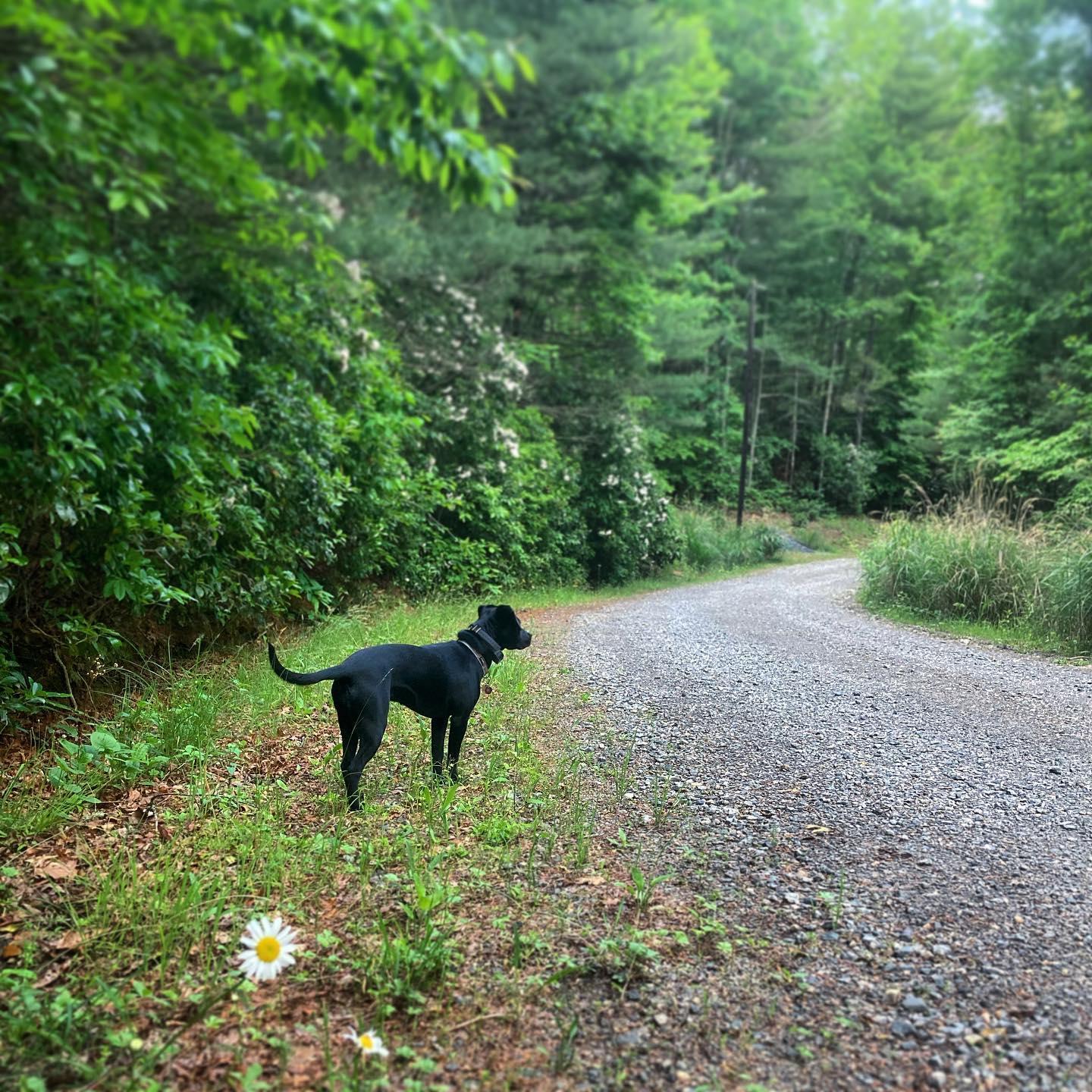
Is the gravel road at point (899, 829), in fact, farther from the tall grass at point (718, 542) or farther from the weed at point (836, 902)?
the tall grass at point (718, 542)

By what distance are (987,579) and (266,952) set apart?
839 centimetres

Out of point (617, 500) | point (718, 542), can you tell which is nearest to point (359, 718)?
point (617, 500)

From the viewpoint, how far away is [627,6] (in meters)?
2.71

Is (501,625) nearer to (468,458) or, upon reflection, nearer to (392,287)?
(392,287)

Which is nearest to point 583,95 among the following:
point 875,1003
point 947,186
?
point 875,1003

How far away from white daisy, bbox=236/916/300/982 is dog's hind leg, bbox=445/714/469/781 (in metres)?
A: 1.25

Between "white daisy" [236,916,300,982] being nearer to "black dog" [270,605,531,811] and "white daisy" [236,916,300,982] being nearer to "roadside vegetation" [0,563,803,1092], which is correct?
"roadside vegetation" [0,563,803,1092]

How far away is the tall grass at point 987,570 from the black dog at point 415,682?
602 cm

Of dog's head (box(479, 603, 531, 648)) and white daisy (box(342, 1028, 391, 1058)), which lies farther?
dog's head (box(479, 603, 531, 648))

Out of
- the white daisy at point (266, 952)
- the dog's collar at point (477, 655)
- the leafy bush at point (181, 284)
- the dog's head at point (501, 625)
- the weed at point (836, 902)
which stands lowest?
the weed at point (836, 902)

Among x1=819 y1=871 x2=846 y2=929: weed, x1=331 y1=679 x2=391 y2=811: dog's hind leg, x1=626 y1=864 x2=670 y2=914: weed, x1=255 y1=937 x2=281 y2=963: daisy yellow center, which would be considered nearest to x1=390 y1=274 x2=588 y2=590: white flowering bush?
x1=331 y1=679 x2=391 y2=811: dog's hind leg

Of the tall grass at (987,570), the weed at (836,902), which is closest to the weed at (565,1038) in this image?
the weed at (836,902)

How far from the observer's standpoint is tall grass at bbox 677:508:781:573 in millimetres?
16516

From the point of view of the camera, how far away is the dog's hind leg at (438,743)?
3.02 metres
